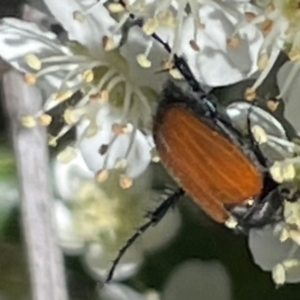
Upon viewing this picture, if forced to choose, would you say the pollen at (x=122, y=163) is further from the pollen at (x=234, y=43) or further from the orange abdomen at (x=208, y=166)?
the pollen at (x=234, y=43)

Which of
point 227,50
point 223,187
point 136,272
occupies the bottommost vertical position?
point 136,272

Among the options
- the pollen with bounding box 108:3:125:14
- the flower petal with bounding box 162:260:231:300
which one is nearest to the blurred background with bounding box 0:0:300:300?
the flower petal with bounding box 162:260:231:300

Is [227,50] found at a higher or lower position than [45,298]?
higher

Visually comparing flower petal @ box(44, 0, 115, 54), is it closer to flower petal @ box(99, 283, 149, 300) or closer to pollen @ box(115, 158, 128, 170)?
pollen @ box(115, 158, 128, 170)

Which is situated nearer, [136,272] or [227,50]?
[227,50]

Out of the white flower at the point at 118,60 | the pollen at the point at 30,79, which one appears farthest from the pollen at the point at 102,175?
the pollen at the point at 30,79

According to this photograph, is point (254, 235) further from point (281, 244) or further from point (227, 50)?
point (227, 50)

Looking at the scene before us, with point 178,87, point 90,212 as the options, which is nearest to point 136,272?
point 90,212
